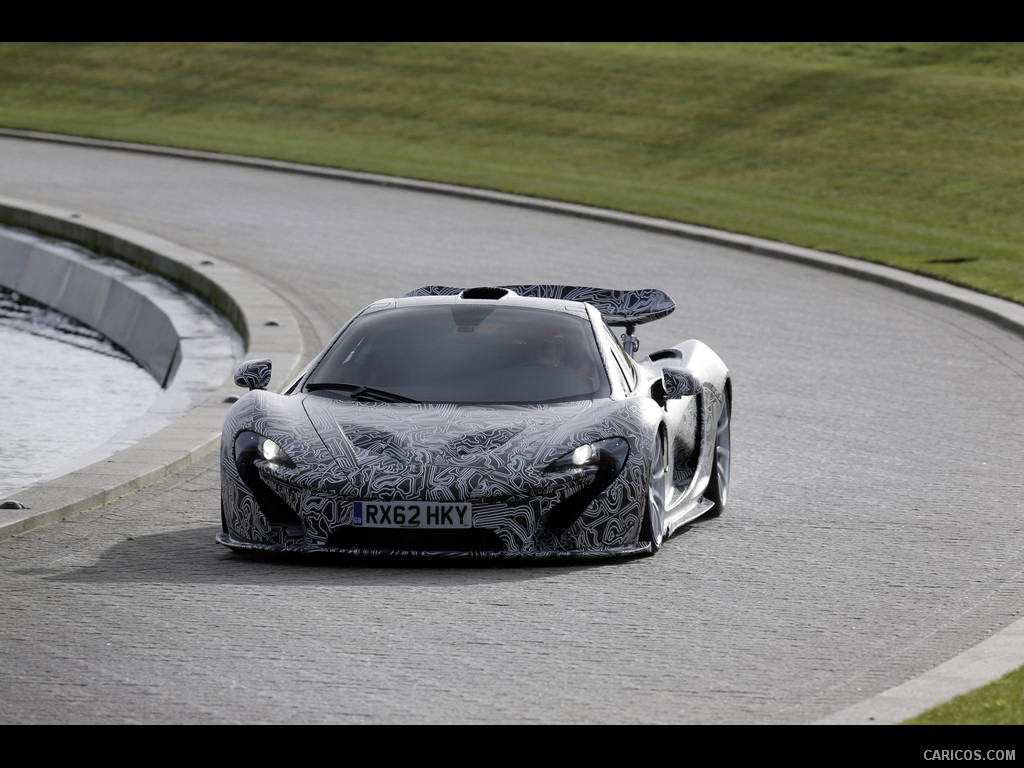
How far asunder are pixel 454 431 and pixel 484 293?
1688mm

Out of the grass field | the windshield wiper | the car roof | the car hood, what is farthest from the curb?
the grass field

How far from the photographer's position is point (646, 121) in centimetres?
4031

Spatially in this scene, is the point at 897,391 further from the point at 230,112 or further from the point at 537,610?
the point at 230,112

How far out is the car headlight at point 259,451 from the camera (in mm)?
8250

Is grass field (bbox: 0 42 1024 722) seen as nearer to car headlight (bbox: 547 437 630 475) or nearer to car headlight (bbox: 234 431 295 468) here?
car headlight (bbox: 547 437 630 475)

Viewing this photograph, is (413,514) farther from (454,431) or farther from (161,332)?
(161,332)

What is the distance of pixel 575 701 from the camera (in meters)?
6.07

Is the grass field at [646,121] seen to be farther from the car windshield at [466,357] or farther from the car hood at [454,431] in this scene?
the car hood at [454,431]

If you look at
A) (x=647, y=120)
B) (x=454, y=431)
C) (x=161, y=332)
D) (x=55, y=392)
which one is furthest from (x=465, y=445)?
(x=647, y=120)

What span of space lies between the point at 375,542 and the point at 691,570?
1.50m

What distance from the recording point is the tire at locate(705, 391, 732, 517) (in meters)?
9.76

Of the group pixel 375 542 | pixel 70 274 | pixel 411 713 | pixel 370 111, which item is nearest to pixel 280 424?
pixel 375 542

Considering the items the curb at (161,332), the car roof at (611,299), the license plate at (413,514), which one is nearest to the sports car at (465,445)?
the license plate at (413,514)

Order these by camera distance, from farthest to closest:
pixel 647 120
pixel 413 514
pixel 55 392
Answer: pixel 647 120, pixel 55 392, pixel 413 514
